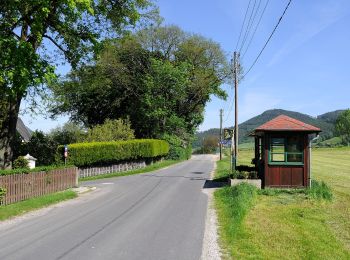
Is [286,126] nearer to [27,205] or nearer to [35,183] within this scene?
[35,183]

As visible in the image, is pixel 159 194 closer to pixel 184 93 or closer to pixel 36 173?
pixel 36 173

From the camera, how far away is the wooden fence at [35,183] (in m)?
20.0

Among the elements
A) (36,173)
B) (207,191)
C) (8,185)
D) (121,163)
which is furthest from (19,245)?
(121,163)

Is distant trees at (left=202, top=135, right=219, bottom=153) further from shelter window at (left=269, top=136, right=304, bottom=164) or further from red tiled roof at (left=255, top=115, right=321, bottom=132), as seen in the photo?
shelter window at (left=269, top=136, right=304, bottom=164)

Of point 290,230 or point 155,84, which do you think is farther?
point 155,84

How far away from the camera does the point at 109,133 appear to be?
50.9m

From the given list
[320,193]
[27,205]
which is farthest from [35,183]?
[320,193]

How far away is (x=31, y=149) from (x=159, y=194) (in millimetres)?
26873

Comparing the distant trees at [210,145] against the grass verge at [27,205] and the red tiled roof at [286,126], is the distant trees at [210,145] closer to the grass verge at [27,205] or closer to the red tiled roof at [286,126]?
the red tiled roof at [286,126]

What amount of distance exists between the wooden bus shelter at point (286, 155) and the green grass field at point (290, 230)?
3.97m

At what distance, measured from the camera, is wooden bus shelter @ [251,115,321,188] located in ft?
77.7

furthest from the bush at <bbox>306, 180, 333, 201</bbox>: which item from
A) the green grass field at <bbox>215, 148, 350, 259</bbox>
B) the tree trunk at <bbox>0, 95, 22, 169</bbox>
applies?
the tree trunk at <bbox>0, 95, 22, 169</bbox>

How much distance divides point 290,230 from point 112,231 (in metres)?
4.68

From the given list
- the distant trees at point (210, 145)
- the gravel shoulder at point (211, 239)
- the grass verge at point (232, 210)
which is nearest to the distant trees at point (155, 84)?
the grass verge at point (232, 210)
